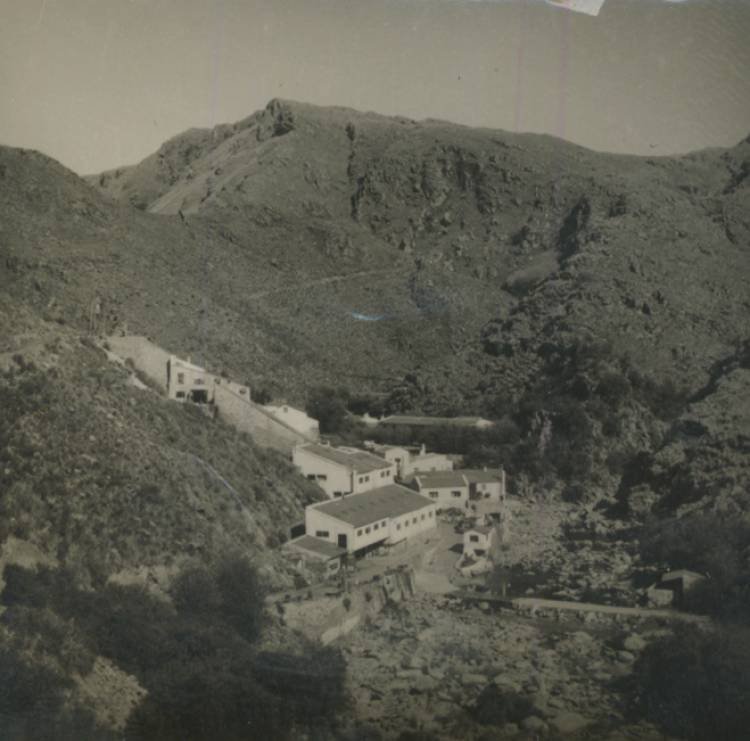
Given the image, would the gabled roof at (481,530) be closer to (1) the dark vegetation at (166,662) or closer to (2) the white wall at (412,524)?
(2) the white wall at (412,524)

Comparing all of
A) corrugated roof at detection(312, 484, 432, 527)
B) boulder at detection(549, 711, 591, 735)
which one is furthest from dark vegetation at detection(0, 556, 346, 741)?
corrugated roof at detection(312, 484, 432, 527)

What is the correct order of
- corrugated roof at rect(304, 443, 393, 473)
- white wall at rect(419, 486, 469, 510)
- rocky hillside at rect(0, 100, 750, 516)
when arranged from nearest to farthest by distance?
corrugated roof at rect(304, 443, 393, 473), white wall at rect(419, 486, 469, 510), rocky hillside at rect(0, 100, 750, 516)

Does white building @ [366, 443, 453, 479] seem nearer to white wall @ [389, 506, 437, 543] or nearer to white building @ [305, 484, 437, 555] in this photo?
white building @ [305, 484, 437, 555]

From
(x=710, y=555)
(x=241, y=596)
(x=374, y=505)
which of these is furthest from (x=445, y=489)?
(x=241, y=596)

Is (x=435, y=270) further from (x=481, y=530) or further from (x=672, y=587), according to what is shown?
(x=672, y=587)

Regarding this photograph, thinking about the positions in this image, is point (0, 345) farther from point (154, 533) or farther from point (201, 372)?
point (201, 372)

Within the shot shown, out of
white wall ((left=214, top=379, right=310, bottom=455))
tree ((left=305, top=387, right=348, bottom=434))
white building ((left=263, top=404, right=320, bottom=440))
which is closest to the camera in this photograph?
white wall ((left=214, top=379, right=310, bottom=455))
